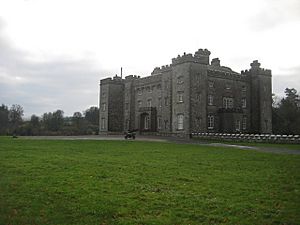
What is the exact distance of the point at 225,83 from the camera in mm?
51812

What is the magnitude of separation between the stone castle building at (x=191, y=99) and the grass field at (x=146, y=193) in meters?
32.8

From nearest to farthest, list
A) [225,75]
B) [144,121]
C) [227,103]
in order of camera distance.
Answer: [225,75], [227,103], [144,121]

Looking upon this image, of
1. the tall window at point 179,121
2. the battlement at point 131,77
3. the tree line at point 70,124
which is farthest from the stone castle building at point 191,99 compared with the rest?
the tree line at point 70,124

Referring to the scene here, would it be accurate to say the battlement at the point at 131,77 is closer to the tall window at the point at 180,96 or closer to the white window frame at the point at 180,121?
the tall window at the point at 180,96

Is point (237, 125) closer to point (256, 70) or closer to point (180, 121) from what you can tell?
point (180, 121)

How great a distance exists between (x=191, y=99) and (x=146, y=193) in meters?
37.6

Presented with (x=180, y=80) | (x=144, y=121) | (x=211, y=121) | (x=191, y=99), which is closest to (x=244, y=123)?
(x=211, y=121)

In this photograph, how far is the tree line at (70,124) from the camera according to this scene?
5903 cm

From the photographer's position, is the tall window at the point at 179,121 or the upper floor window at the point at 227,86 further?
the upper floor window at the point at 227,86

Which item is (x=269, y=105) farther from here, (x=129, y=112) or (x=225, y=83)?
(x=129, y=112)

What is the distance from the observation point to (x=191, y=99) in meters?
46.9

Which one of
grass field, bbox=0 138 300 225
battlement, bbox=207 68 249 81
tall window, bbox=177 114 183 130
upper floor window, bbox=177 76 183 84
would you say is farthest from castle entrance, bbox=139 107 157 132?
grass field, bbox=0 138 300 225

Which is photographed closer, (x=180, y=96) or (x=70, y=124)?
(x=180, y=96)

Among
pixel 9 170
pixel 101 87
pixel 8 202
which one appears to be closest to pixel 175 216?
pixel 8 202
